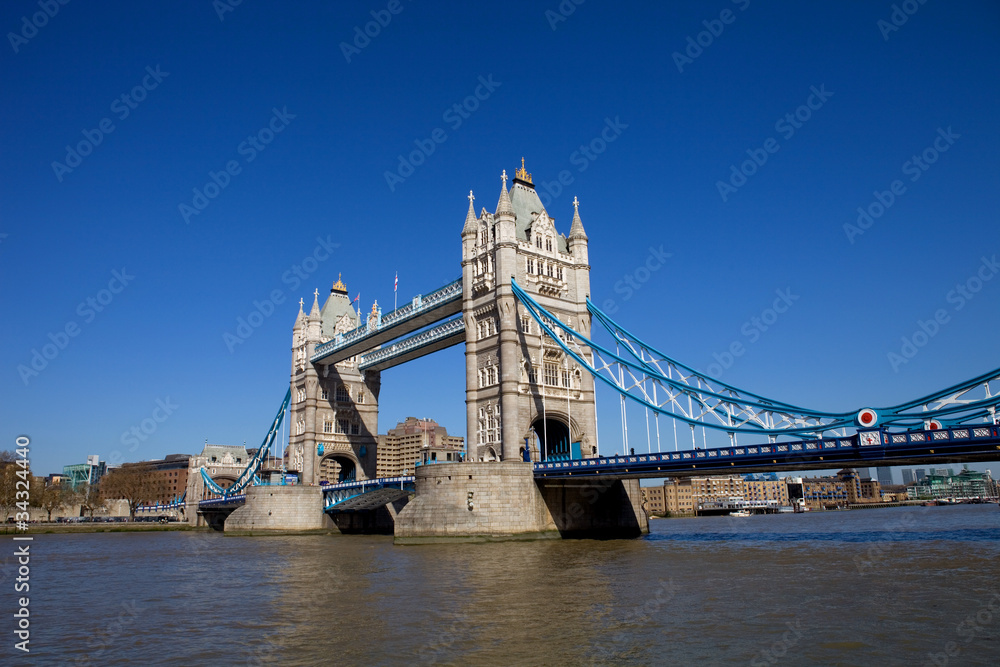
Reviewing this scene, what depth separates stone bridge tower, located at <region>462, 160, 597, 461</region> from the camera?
158ft

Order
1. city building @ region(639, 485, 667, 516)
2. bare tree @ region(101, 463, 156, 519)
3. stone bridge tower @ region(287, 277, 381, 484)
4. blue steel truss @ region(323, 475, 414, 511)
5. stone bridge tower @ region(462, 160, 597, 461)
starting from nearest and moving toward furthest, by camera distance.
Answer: stone bridge tower @ region(462, 160, 597, 461)
blue steel truss @ region(323, 475, 414, 511)
stone bridge tower @ region(287, 277, 381, 484)
bare tree @ region(101, 463, 156, 519)
city building @ region(639, 485, 667, 516)

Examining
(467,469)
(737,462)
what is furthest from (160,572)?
(737,462)

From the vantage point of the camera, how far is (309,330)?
76.5 metres

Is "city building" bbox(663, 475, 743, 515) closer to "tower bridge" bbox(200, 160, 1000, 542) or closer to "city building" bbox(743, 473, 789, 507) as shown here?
"city building" bbox(743, 473, 789, 507)

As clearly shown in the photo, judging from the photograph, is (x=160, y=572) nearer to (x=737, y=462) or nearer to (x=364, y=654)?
(x=364, y=654)

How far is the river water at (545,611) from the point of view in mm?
13008

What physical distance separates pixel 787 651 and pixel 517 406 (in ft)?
115

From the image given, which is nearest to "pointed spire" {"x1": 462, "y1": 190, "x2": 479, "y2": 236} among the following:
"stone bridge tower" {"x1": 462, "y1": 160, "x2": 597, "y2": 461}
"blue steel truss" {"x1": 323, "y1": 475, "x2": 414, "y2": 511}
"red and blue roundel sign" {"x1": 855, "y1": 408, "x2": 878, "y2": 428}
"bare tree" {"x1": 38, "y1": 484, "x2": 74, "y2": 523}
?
"stone bridge tower" {"x1": 462, "y1": 160, "x2": 597, "y2": 461}

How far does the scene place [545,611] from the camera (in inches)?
677

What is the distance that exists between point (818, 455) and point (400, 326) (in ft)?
126

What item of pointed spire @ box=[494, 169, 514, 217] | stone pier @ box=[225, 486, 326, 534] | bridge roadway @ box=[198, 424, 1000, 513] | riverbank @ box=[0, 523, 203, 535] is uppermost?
pointed spire @ box=[494, 169, 514, 217]

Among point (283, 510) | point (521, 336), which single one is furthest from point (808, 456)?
point (283, 510)

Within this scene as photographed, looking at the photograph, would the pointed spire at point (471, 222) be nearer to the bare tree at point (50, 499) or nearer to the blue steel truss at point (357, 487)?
the blue steel truss at point (357, 487)

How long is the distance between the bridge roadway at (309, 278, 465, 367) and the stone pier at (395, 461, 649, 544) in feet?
54.9
